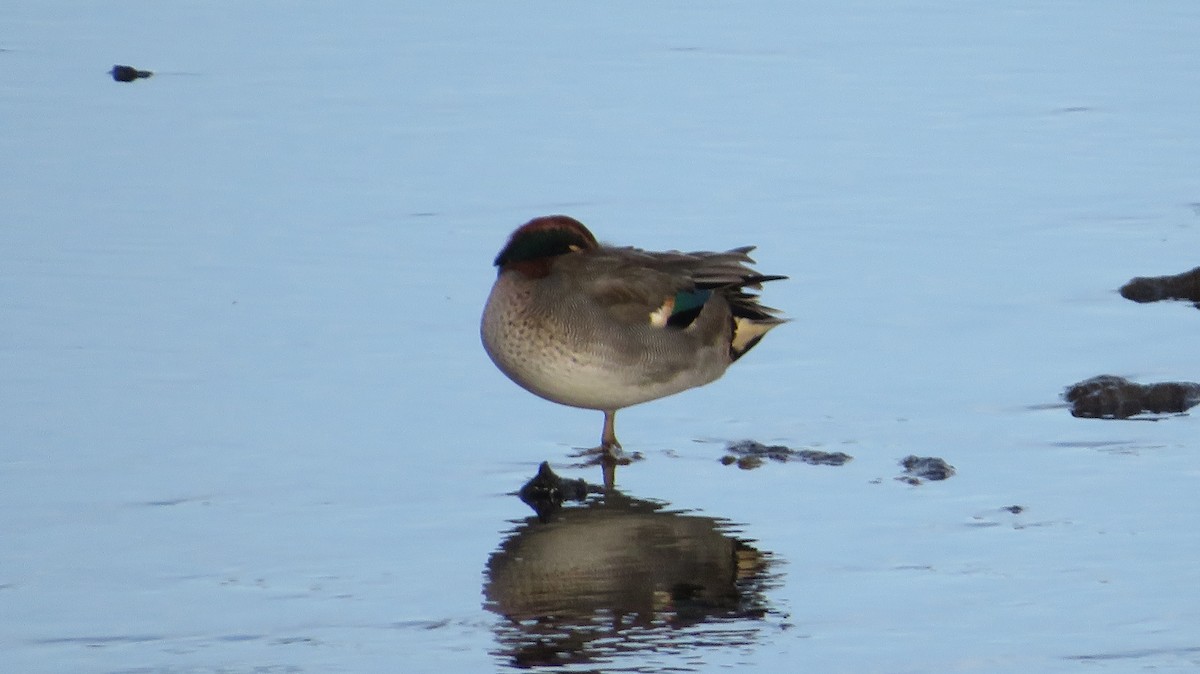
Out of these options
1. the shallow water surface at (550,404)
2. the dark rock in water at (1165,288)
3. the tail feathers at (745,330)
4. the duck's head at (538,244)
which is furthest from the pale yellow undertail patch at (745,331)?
the dark rock in water at (1165,288)

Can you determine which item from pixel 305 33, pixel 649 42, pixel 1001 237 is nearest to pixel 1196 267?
pixel 1001 237

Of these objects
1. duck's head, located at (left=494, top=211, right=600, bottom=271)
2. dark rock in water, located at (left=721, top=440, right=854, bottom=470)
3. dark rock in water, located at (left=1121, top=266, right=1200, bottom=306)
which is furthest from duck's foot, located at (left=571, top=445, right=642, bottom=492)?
dark rock in water, located at (left=1121, top=266, right=1200, bottom=306)

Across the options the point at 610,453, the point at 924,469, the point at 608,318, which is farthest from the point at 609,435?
the point at 924,469

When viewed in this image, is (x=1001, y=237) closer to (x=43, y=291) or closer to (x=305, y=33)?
(x=43, y=291)

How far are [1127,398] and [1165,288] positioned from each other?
1.81m

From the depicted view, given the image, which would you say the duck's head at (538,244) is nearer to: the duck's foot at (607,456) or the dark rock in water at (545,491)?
the duck's foot at (607,456)

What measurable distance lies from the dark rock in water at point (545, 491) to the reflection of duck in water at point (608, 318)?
53 centimetres

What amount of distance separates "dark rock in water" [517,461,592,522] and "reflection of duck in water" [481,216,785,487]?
53 cm

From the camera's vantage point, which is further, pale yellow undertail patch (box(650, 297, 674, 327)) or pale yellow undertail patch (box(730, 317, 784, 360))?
pale yellow undertail patch (box(730, 317, 784, 360))

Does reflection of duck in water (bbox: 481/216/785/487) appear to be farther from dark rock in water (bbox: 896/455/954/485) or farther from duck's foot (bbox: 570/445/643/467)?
dark rock in water (bbox: 896/455/954/485)

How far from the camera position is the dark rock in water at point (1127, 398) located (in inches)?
326

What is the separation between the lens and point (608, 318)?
8.15 m

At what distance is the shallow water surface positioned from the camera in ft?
20.3

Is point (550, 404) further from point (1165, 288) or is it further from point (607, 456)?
point (1165, 288)
